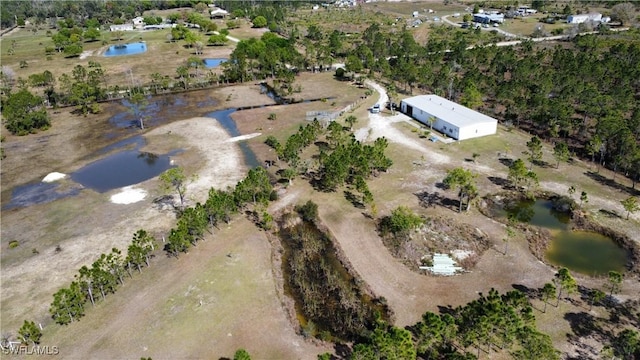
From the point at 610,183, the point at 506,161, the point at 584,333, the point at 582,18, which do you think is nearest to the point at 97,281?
the point at 584,333

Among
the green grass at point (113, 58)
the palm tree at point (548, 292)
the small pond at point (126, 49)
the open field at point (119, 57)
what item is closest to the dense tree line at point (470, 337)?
the palm tree at point (548, 292)

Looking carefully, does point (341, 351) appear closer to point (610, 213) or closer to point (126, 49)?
point (610, 213)

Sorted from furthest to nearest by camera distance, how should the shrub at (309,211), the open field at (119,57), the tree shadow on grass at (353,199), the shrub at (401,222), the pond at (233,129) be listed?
the open field at (119,57) < the pond at (233,129) < the tree shadow on grass at (353,199) < the shrub at (309,211) < the shrub at (401,222)

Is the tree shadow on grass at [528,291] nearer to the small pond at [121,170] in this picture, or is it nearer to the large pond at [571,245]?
the large pond at [571,245]

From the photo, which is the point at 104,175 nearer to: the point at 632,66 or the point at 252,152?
the point at 252,152

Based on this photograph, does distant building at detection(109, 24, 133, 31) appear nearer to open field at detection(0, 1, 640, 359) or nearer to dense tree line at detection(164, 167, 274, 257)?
open field at detection(0, 1, 640, 359)

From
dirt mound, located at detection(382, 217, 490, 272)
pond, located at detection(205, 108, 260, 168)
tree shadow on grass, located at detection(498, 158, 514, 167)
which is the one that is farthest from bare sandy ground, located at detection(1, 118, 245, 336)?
tree shadow on grass, located at detection(498, 158, 514, 167)
